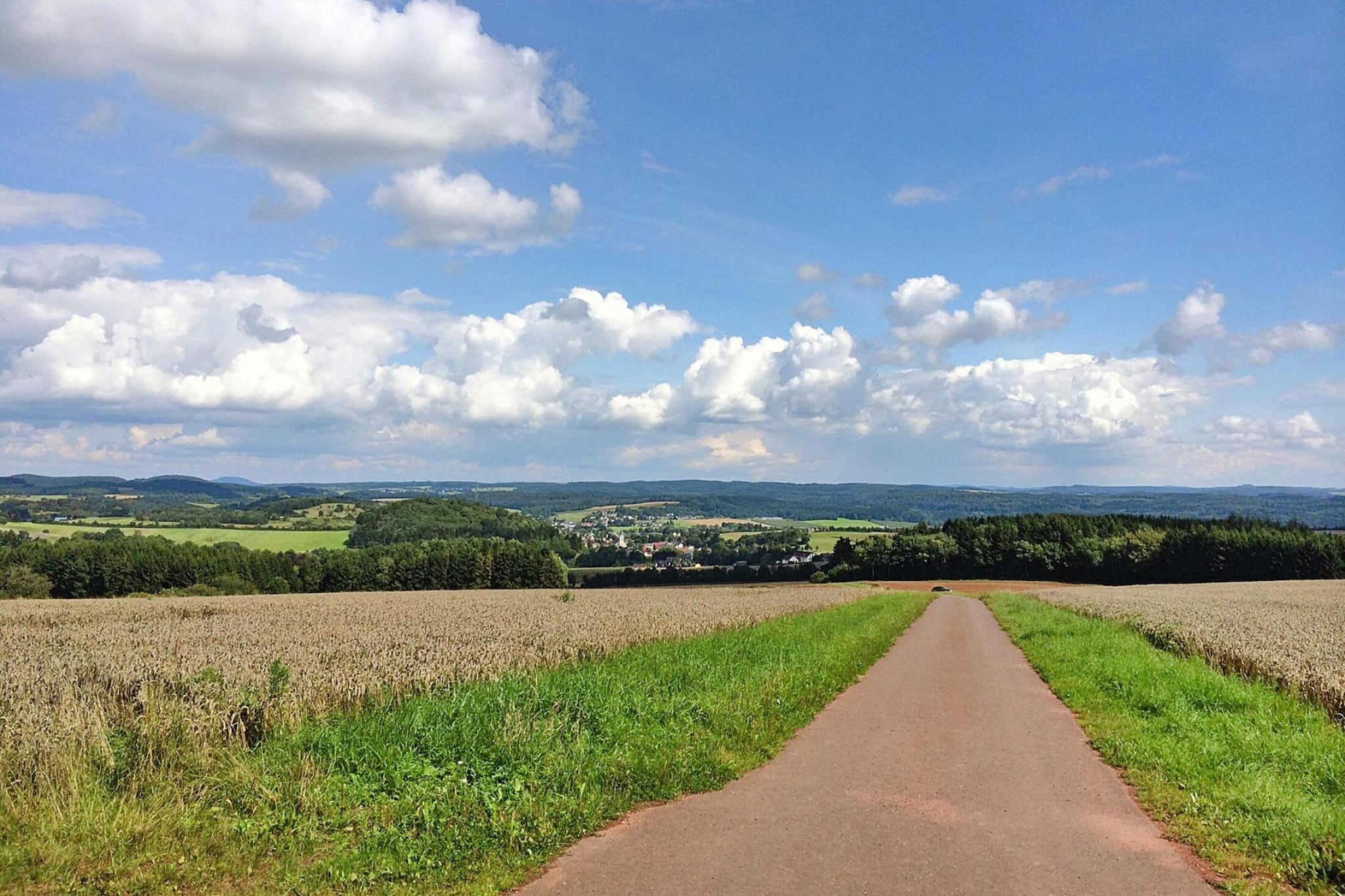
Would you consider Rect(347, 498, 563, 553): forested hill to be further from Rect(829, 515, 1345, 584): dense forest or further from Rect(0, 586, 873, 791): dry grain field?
Rect(0, 586, 873, 791): dry grain field

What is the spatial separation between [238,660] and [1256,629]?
88.0ft

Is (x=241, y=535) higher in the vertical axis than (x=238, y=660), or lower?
lower

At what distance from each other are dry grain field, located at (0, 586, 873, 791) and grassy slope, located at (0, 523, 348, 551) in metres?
97.5

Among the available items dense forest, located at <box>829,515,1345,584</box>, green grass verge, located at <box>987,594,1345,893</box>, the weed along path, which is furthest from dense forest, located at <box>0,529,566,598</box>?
green grass verge, located at <box>987,594,1345,893</box>

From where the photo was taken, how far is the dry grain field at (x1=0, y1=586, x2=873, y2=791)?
8.98 metres

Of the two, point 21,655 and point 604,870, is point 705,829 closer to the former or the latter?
point 604,870

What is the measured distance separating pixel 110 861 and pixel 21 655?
12392mm

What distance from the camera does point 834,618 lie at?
3009 cm

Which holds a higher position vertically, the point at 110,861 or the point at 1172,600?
the point at 110,861

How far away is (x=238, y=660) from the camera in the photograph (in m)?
14.0

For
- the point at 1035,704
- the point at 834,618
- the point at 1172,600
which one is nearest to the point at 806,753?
the point at 1035,704

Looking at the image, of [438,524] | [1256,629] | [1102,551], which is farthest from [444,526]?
[1256,629]

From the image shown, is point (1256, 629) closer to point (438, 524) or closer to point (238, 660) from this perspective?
point (238, 660)

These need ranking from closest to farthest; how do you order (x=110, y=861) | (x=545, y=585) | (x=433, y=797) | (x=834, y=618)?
1. (x=110, y=861)
2. (x=433, y=797)
3. (x=834, y=618)
4. (x=545, y=585)
